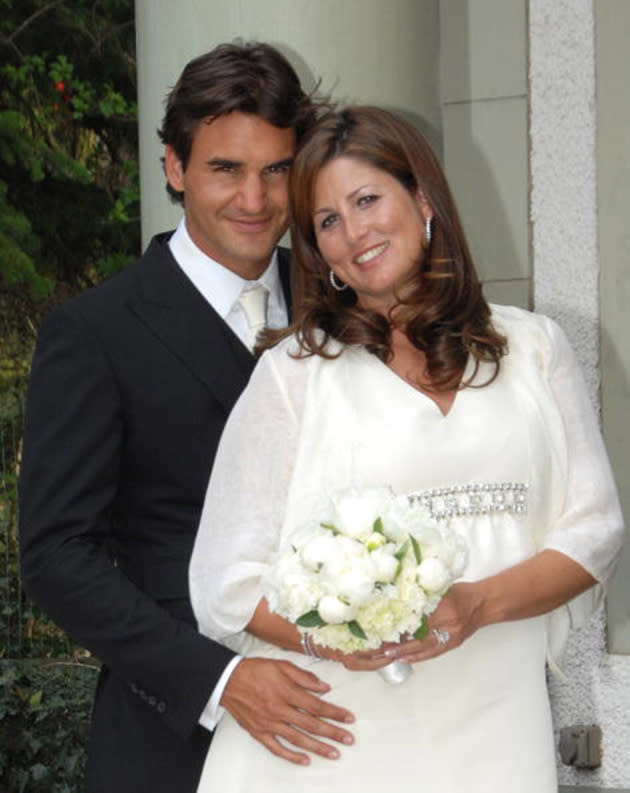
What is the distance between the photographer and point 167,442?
129 inches

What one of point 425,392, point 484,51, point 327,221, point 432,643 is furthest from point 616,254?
point 432,643

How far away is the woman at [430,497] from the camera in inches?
119

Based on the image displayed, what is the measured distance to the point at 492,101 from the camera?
19.5 ft

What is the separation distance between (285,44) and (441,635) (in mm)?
2424

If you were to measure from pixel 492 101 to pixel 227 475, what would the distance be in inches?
126

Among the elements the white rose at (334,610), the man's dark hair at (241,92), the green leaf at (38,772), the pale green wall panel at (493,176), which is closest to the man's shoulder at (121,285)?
the man's dark hair at (241,92)

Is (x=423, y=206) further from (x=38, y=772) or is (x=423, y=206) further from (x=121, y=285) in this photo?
(x=38, y=772)

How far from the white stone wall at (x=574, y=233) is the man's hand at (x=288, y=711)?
9.26 ft

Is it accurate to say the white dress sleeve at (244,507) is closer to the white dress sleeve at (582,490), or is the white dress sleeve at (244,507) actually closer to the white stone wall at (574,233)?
the white dress sleeve at (582,490)

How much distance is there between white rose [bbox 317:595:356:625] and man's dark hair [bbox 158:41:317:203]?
119 cm

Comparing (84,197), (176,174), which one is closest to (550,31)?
(176,174)

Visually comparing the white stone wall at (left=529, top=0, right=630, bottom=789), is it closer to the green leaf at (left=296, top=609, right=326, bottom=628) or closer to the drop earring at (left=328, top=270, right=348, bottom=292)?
the drop earring at (left=328, top=270, right=348, bottom=292)

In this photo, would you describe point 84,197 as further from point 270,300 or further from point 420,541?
point 420,541

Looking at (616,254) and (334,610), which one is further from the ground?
(616,254)
